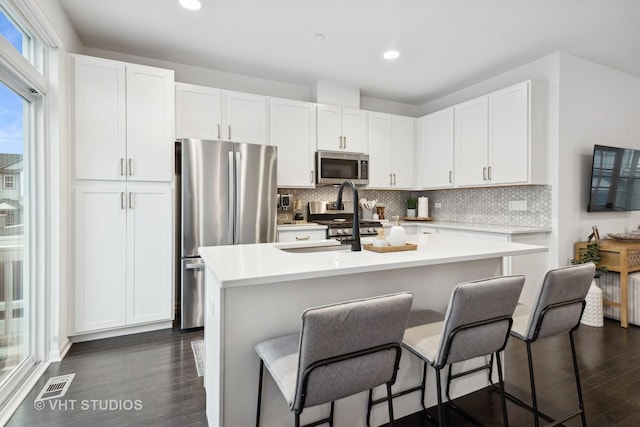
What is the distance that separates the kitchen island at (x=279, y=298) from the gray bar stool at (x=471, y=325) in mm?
313

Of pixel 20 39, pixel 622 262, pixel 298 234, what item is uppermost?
pixel 20 39

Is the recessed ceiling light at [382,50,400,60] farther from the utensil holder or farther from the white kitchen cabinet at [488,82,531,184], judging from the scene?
the utensil holder

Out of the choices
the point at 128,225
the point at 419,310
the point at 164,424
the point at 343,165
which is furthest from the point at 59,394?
the point at 343,165

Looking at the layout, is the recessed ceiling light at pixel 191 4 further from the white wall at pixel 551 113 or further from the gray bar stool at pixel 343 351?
the white wall at pixel 551 113

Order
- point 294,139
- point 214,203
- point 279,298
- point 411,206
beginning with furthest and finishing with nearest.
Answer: point 411,206
point 294,139
point 214,203
point 279,298

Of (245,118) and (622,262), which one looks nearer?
(622,262)

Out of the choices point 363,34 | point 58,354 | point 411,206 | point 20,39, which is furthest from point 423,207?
point 20,39

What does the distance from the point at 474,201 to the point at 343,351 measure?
391 centimetres

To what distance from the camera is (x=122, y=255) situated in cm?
292

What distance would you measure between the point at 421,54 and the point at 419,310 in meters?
2.73

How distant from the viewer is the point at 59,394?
2033 millimetres

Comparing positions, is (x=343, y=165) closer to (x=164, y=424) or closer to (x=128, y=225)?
(x=128, y=225)

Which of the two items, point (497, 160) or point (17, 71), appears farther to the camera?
point (497, 160)

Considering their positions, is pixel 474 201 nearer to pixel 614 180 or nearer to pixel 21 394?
pixel 614 180
